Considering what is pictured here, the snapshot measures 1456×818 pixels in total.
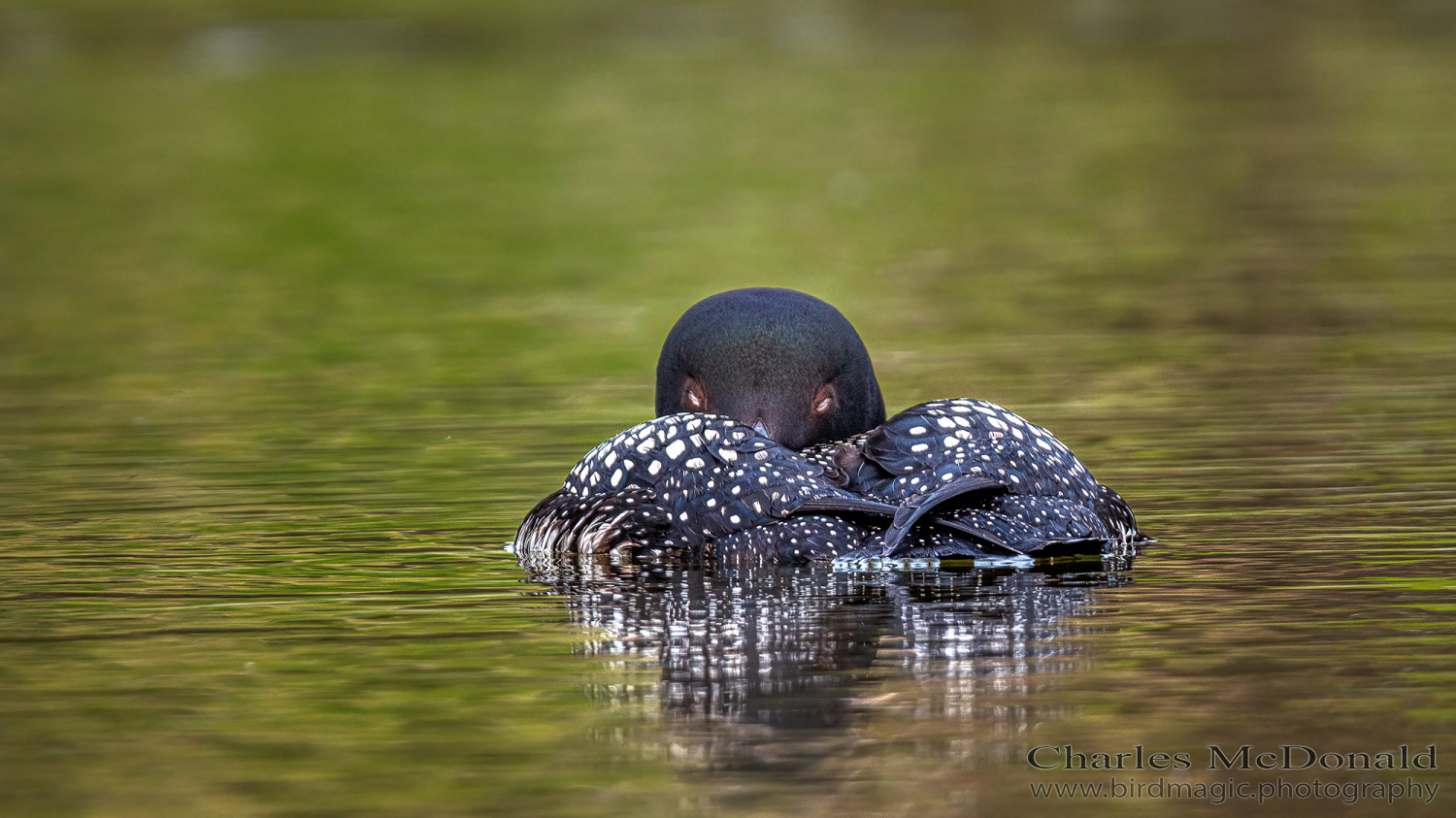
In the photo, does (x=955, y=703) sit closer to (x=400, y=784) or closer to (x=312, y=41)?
(x=400, y=784)

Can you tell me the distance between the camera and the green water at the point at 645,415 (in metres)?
4.38

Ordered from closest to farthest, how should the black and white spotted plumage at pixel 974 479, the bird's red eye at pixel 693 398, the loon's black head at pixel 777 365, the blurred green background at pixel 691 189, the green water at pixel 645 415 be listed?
1. the green water at pixel 645 415
2. the black and white spotted plumage at pixel 974 479
3. the loon's black head at pixel 777 365
4. the bird's red eye at pixel 693 398
5. the blurred green background at pixel 691 189

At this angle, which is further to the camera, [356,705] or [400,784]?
[356,705]

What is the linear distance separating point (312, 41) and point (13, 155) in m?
14.6

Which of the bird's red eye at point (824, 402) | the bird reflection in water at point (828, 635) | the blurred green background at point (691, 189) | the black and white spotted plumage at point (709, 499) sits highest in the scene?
the blurred green background at point (691, 189)

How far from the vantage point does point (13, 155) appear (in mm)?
22422

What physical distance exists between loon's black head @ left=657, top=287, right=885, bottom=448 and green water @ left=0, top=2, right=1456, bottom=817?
60 centimetres

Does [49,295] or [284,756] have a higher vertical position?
[49,295]

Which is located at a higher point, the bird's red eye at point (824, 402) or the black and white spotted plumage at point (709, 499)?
the bird's red eye at point (824, 402)

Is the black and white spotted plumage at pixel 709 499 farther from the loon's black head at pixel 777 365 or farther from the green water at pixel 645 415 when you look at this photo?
the loon's black head at pixel 777 365

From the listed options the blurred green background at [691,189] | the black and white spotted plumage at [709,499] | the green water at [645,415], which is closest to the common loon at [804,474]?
the black and white spotted plumage at [709,499]

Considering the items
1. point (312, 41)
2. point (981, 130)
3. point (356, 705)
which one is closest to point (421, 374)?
point (356, 705)

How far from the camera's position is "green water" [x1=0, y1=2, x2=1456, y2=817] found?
4.38m

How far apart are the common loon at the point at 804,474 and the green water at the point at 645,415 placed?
13cm
